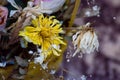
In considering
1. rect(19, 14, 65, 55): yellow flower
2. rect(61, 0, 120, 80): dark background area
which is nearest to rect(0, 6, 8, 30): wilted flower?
rect(19, 14, 65, 55): yellow flower

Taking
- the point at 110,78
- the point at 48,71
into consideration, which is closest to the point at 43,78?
the point at 48,71

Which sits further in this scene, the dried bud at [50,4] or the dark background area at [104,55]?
the dark background area at [104,55]

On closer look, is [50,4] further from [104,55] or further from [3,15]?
[104,55]

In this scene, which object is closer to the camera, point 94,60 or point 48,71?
point 48,71

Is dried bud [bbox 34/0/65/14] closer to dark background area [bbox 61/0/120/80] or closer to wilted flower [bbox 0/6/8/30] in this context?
wilted flower [bbox 0/6/8/30]

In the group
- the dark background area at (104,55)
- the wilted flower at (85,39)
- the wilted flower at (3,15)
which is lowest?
the dark background area at (104,55)

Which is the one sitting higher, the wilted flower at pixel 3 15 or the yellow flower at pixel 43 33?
the wilted flower at pixel 3 15

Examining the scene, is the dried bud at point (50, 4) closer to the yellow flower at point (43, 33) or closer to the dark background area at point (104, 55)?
the yellow flower at point (43, 33)

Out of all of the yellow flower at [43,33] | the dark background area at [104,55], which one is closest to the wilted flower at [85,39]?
the yellow flower at [43,33]

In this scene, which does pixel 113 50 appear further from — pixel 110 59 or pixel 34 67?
pixel 34 67
